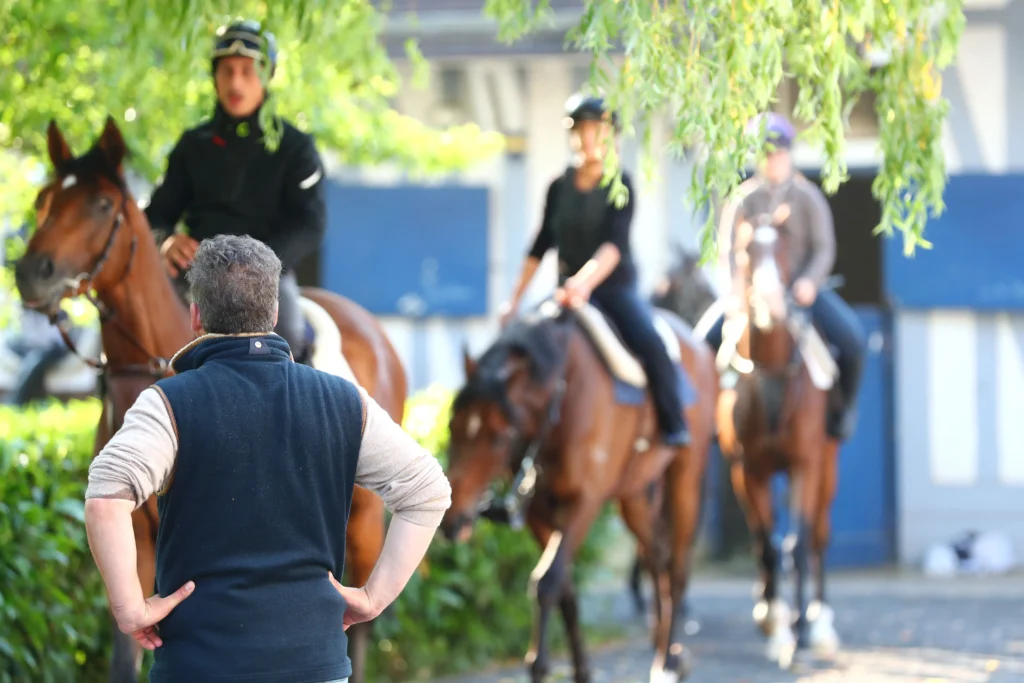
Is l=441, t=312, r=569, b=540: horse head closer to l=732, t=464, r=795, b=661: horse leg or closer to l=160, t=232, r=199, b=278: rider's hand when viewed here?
l=160, t=232, r=199, b=278: rider's hand

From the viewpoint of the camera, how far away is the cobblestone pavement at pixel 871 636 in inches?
339

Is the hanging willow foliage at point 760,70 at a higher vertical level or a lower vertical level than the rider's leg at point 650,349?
higher

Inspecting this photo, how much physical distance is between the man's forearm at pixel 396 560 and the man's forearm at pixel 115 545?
1.79ft

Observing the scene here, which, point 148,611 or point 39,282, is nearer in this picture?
point 148,611

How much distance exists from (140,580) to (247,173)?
5.81ft

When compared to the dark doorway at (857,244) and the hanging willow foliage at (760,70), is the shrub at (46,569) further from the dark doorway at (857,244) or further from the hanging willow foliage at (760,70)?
the dark doorway at (857,244)

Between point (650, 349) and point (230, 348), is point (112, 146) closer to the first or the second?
point (230, 348)

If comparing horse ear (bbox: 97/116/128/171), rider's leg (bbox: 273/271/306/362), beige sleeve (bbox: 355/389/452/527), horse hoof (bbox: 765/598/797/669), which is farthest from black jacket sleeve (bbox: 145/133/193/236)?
horse hoof (bbox: 765/598/797/669)

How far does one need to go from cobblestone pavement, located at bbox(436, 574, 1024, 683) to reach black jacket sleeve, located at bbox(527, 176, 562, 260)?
96.0 inches

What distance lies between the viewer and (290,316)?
234 inches

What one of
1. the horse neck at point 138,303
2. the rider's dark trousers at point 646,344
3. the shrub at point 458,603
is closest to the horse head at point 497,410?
the rider's dark trousers at point 646,344

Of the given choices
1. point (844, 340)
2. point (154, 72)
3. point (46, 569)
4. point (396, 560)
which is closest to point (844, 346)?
point (844, 340)

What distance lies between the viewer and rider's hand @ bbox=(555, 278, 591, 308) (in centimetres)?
745

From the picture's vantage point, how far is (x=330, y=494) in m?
3.33
